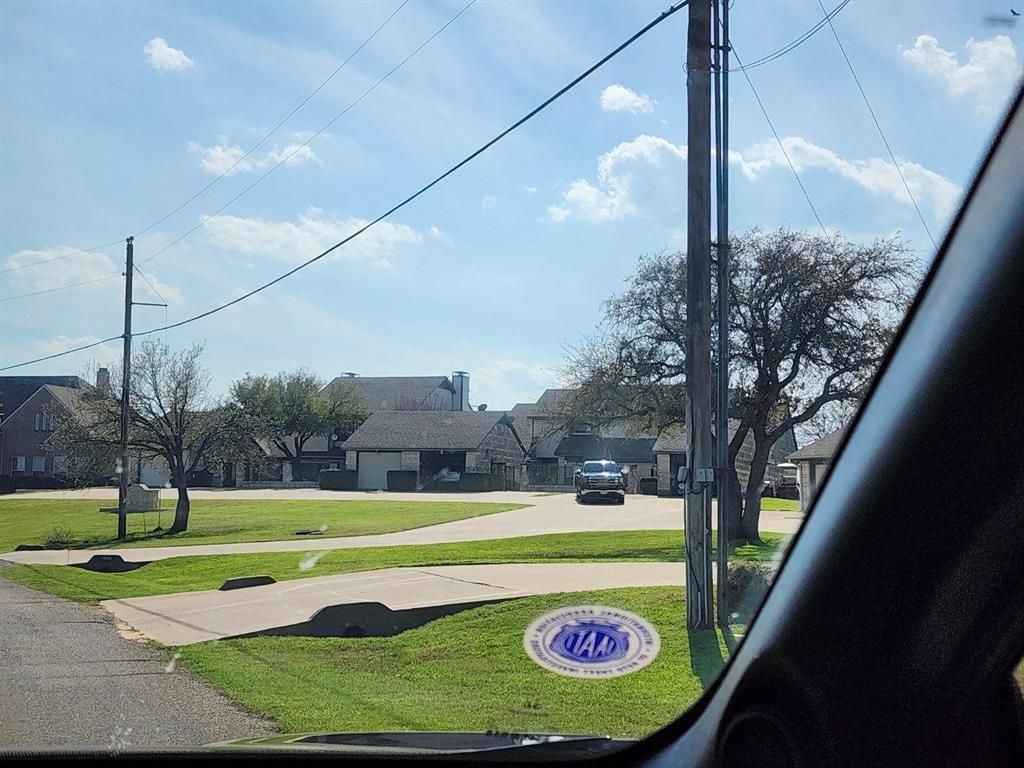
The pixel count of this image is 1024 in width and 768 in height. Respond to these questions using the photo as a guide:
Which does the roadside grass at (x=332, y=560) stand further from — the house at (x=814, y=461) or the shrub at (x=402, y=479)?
the house at (x=814, y=461)

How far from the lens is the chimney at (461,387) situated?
733 centimetres

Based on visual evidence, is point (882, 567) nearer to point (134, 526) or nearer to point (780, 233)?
point (780, 233)

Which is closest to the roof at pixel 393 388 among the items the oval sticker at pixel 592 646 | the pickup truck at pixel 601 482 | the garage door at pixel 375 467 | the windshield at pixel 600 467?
the garage door at pixel 375 467

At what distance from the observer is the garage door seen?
959 cm

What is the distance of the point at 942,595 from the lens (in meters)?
2.03

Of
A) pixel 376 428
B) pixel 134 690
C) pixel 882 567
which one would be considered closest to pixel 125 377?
pixel 376 428

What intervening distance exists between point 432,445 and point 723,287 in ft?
14.3

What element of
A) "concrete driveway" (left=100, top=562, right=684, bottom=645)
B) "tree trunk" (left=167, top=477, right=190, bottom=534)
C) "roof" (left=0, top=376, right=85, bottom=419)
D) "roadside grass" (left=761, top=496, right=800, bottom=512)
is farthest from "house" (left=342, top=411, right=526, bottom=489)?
"roadside grass" (left=761, top=496, right=800, bottom=512)

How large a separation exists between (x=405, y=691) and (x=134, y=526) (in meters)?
5.28

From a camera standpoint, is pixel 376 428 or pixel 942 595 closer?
pixel 942 595

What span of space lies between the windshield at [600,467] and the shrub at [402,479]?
70.6 inches

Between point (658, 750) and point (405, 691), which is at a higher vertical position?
point (658, 750)

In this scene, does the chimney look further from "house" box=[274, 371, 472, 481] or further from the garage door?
the garage door

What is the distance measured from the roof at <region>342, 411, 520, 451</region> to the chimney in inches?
16.0
